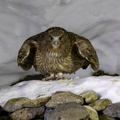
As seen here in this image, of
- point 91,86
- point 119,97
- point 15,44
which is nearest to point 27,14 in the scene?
point 15,44

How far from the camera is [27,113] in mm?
3273

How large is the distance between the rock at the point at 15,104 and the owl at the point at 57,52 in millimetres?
790

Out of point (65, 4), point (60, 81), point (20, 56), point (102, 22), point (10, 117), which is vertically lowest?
point (10, 117)

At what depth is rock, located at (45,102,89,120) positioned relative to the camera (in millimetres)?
2928

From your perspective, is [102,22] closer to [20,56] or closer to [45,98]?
[20,56]

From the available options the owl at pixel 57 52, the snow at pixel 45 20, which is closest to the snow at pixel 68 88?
the owl at pixel 57 52

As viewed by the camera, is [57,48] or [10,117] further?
[57,48]

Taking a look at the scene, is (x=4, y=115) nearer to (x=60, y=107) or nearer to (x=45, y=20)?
(x=60, y=107)

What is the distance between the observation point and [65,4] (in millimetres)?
4879

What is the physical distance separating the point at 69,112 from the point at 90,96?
470 millimetres

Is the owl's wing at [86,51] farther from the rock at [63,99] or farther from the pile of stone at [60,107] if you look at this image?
the rock at [63,99]

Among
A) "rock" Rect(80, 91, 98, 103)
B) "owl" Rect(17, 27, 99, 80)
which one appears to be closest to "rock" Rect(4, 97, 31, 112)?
"rock" Rect(80, 91, 98, 103)

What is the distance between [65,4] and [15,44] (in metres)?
1.01

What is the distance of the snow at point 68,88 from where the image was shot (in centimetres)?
350
